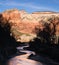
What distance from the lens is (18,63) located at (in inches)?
2416

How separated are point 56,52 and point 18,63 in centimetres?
1385

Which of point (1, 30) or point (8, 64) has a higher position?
point (1, 30)

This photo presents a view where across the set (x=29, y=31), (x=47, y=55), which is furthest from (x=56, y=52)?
(x=29, y=31)

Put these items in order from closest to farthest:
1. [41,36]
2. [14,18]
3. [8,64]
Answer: [8,64] → [41,36] → [14,18]

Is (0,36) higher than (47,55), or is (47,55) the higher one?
(0,36)

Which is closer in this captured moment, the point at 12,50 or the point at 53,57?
the point at 53,57

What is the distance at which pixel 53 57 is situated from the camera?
7131 centimetres

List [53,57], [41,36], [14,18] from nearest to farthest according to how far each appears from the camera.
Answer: [53,57], [41,36], [14,18]

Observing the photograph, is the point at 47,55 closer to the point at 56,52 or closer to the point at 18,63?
the point at 56,52

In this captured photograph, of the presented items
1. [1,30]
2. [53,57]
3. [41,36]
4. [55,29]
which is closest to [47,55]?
[53,57]

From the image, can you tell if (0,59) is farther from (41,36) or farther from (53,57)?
(41,36)

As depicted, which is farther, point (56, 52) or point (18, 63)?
point (56, 52)

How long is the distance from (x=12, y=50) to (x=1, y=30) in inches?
295

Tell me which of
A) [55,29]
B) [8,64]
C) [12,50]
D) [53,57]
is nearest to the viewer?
[8,64]
